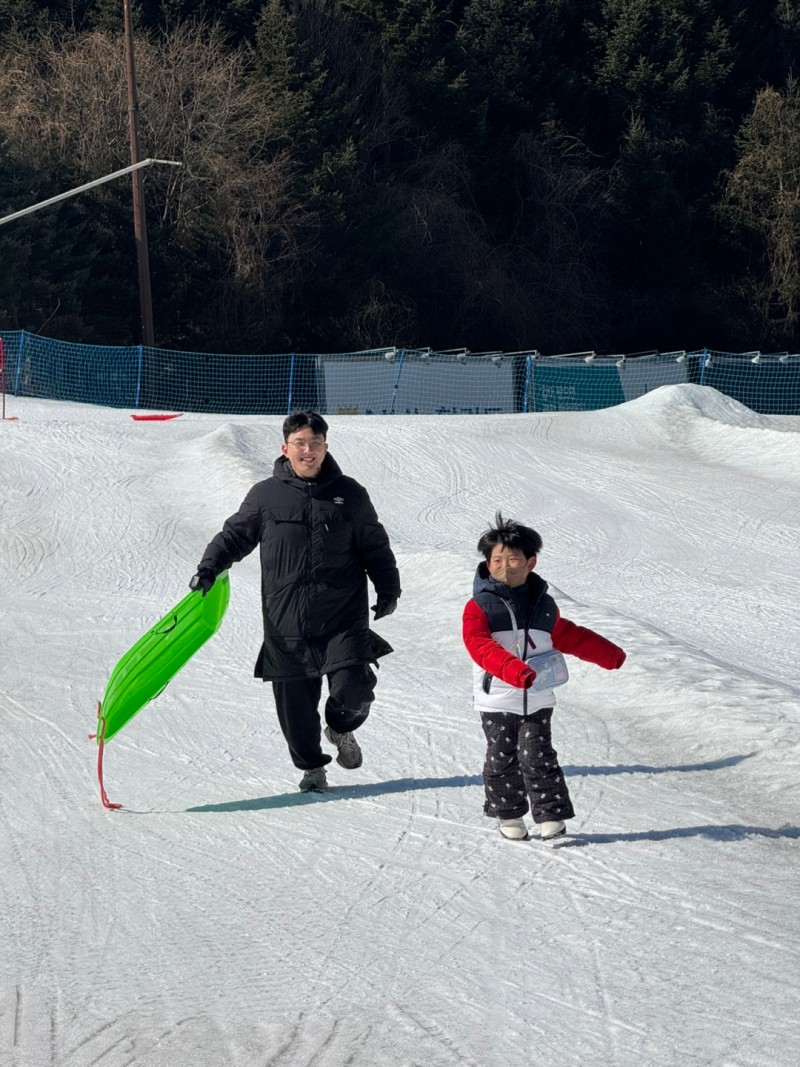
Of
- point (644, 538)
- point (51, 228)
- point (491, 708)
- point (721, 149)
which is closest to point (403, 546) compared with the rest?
point (644, 538)

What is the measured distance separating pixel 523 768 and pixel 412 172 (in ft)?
133

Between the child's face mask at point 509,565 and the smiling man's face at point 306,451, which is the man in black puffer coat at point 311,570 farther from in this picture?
the child's face mask at point 509,565

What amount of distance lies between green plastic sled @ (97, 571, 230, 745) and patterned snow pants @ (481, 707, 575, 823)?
1.44 m

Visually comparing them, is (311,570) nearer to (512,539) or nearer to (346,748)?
(346,748)

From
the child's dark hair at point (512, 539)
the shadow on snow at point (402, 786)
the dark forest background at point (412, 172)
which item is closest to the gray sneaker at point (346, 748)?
the shadow on snow at point (402, 786)

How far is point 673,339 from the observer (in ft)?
150

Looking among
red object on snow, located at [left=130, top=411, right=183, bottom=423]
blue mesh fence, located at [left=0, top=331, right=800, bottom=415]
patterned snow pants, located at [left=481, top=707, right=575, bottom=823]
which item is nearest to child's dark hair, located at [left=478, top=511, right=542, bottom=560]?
patterned snow pants, located at [left=481, top=707, right=575, bottom=823]

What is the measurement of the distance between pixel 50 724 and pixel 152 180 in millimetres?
33002

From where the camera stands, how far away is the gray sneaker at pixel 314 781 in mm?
5695

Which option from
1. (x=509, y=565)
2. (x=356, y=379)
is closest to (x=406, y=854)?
(x=509, y=565)

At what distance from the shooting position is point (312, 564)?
5355 mm

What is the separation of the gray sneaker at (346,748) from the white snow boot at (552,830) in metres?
1.02

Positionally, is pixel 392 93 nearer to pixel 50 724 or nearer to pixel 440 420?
pixel 440 420

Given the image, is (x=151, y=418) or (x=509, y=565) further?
(x=151, y=418)
